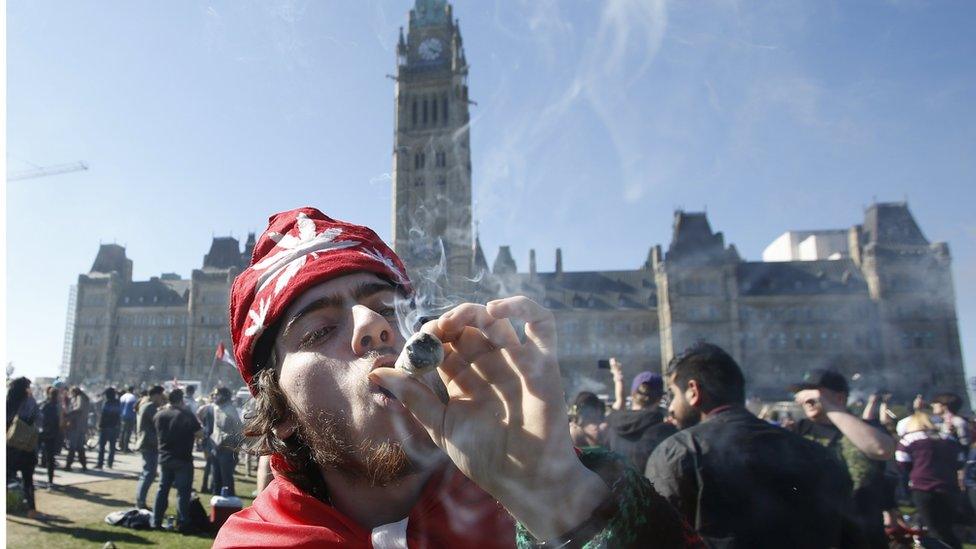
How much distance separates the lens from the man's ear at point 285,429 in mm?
1942

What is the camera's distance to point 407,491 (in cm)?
186

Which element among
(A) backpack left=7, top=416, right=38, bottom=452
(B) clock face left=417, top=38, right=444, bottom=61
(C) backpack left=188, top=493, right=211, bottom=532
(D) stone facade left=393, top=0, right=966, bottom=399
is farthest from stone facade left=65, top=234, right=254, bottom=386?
(B) clock face left=417, top=38, right=444, bottom=61

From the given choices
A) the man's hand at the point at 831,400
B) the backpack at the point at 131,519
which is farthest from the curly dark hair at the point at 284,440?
the backpack at the point at 131,519

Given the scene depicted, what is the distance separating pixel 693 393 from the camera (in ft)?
13.4

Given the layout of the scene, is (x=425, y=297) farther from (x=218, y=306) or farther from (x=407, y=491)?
(x=218, y=306)

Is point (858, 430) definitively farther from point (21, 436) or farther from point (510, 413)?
point (21, 436)

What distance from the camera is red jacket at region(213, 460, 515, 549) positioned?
172cm

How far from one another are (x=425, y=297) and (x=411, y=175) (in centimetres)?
1977

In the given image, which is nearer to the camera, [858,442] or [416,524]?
[416,524]

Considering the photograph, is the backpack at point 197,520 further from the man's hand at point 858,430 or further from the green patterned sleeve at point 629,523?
the green patterned sleeve at point 629,523

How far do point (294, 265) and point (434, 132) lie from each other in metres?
15.5

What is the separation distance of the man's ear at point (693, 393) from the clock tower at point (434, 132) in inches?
70.7

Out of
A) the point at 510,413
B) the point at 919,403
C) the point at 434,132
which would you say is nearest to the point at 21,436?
the point at 510,413

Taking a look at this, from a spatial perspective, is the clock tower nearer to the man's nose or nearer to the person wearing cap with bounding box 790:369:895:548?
the man's nose
